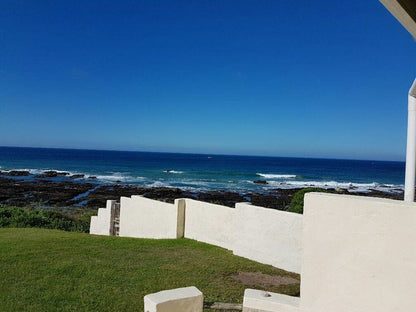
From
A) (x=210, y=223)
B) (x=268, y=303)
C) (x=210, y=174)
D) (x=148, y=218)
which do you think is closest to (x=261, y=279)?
(x=210, y=223)

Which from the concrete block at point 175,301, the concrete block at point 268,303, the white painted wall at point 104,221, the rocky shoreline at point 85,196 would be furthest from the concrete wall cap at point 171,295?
the rocky shoreline at point 85,196

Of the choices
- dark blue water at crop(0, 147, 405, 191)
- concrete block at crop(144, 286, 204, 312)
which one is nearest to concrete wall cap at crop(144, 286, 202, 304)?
concrete block at crop(144, 286, 204, 312)

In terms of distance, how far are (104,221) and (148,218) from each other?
244 centimetres

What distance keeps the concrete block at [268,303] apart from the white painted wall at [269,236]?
11.9 ft

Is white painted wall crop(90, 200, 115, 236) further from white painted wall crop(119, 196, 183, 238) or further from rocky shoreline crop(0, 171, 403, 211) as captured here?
rocky shoreline crop(0, 171, 403, 211)

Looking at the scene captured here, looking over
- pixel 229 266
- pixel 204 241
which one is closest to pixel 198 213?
pixel 204 241

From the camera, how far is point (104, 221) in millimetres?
11711

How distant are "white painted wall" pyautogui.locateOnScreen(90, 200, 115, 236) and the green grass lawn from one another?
257 cm

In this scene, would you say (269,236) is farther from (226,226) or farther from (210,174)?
(210,174)

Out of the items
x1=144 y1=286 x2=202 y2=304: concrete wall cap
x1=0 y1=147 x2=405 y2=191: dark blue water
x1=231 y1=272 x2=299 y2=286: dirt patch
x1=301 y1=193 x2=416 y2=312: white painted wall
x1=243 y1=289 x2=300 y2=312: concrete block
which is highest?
x1=301 y1=193 x2=416 y2=312: white painted wall

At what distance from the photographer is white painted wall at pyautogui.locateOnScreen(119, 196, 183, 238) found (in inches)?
369

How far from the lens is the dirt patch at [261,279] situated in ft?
19.6

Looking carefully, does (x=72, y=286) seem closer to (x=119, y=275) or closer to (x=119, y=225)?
(x=119, y=275)

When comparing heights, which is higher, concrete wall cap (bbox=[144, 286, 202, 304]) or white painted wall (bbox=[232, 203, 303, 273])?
concrete wall cap (bbox=[144, 286, 202, 304])
